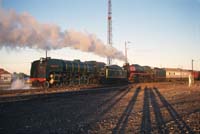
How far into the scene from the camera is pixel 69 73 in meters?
29.8

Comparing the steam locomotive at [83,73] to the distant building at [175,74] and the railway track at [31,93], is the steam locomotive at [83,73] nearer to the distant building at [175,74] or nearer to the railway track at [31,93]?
the distant building at [175,74]

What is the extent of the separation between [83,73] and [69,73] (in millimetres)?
3059

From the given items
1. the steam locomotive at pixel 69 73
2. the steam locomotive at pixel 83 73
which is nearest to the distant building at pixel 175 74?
→ the steam locomotive at pixel 83 73

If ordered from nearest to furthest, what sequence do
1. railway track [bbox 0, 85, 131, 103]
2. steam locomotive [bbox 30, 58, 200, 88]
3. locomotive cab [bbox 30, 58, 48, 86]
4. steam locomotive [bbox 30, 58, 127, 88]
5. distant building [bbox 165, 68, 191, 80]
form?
railway track [bbox 0, 85, 131, 103], locomotive cab [bbox 30, 58, 48, 86], steam locomotive [bbox 30, 58, 127, 88], steam locomotive [bbox 30, 58, 200, 88], distant building [bbox 165, 68, 191, 80]

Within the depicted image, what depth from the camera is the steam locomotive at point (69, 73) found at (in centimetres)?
2681

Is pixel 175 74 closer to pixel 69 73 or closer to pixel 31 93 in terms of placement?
pixel 69 73

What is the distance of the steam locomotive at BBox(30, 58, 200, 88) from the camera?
88.6ft

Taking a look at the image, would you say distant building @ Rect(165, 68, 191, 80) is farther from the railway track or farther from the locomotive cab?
the railway track

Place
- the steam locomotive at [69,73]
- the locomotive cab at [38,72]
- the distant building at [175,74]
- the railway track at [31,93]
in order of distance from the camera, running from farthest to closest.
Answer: the distant building at [175,74]
the steam locomotive at [69,73]
the locomotive cab at [38,72]
the railway track at [31,93]

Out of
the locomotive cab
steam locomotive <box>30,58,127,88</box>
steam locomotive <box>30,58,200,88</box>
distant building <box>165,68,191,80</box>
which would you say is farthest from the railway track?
distant building <box>165,68,191,80</box>

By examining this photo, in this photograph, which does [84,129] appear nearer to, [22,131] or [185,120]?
[22,131]

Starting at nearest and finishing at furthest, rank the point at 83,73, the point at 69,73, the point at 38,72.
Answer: the point at 38,72, the point at 69,73, the point at 83,73

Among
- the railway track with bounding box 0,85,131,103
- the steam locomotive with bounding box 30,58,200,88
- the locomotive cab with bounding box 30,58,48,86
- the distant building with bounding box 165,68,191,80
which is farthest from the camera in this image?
the distant building with bounding box 165,68,191,80

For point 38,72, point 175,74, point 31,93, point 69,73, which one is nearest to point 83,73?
point 69,73
